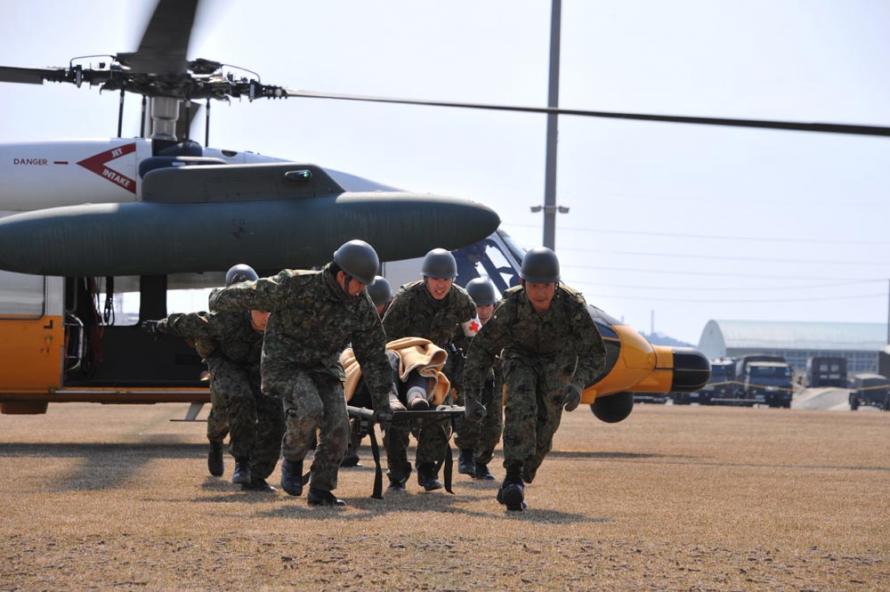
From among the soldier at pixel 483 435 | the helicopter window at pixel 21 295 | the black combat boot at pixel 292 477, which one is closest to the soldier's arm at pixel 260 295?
the black combat boot at pixel 292 477

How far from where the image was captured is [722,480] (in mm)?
12492

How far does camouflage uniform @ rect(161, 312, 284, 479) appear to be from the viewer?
1092 centimetres

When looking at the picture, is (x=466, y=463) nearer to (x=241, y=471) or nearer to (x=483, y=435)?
(x=483, y=435)

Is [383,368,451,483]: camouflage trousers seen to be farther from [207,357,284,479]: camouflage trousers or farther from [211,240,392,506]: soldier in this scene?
[211,240,392,506]: soldier

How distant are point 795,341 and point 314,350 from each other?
507ft

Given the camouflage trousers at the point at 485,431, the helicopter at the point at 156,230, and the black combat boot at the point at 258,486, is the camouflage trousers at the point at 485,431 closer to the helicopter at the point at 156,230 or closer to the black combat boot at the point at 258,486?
the black combat boot at the point at 258,486

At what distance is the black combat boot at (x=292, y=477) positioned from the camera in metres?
10.0

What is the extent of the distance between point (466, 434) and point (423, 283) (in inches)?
56.8

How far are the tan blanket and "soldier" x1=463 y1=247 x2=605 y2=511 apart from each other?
1.56ft

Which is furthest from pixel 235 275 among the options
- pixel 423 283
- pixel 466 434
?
pixel 466 434

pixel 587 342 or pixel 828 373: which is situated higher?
pixel 587 342

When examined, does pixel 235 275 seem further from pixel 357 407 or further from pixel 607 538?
pixel 607 538

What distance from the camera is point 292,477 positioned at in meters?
10.1

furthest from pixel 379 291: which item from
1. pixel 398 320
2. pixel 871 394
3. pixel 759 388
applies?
pixel 871 394
